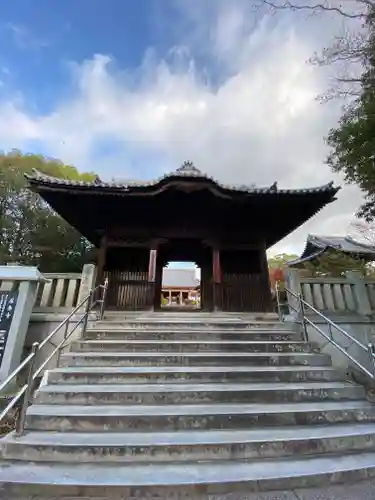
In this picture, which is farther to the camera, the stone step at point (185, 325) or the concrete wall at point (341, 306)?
the concrete wall at point (341, 306)

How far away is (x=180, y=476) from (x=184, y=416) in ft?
2.21

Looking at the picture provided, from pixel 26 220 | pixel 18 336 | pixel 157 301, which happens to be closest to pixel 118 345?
pixel 18 336

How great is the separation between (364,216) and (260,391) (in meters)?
5.83

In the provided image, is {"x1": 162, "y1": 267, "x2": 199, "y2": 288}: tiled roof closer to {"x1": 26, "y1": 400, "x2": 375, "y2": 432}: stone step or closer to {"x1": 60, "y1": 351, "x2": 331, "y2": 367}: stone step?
{"x1": 60, "y1": 351, "x2": 331, "y2": 367}: stone step

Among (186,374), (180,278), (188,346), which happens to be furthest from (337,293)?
(180,278)

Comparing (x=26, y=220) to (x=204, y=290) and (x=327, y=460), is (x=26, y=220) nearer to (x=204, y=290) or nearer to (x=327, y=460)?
(x=204, y=290)

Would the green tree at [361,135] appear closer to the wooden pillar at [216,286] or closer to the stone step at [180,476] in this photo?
the wooden pillar at [216,286]

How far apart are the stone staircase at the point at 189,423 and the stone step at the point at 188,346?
16 millimetres

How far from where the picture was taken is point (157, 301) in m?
8.73

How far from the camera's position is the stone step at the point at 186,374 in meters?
3.55

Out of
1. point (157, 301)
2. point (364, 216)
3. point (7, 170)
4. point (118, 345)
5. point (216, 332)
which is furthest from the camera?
point (7, 170)

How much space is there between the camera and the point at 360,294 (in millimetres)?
5801

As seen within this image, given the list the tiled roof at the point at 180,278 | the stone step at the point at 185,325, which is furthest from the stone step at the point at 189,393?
the tiled roof at the point at 180,278

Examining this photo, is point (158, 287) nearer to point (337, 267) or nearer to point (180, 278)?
point (337, 267)
